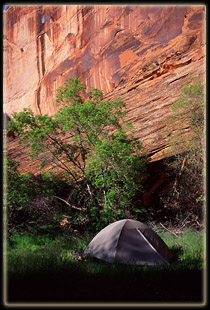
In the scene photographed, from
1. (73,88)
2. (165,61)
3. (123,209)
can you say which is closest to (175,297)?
(123,209)

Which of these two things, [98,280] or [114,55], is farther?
[114,55]

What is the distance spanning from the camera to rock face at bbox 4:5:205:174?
12.9 meters

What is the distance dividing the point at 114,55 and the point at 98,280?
16.0m

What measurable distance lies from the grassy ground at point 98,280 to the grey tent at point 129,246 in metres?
0.25

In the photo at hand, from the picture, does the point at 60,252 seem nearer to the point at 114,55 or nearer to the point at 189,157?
the point at 189,157

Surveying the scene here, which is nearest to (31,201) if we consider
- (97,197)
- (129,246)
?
(97,197)

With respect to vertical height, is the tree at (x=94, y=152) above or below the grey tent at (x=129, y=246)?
above

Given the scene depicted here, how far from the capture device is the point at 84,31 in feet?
64.2

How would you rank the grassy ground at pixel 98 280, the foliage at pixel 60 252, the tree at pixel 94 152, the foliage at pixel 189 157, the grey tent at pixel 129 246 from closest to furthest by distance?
the grassy ground at pixel 98 280
the foliage at pixel 60 252
the grey tent at pixel 129 246
the tree at pixel 94 152
the foliage at pixel 189 157

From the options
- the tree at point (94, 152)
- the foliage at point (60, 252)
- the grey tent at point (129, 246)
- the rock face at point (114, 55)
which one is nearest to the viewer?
the foliage at point (60, 252)

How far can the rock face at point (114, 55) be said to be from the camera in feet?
42.4

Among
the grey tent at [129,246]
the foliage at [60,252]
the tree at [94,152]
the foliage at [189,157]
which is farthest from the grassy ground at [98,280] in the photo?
the foliage at [189,157]

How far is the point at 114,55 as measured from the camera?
1747 cm

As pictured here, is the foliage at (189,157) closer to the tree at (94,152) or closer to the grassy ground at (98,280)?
the tree at (94,152)
